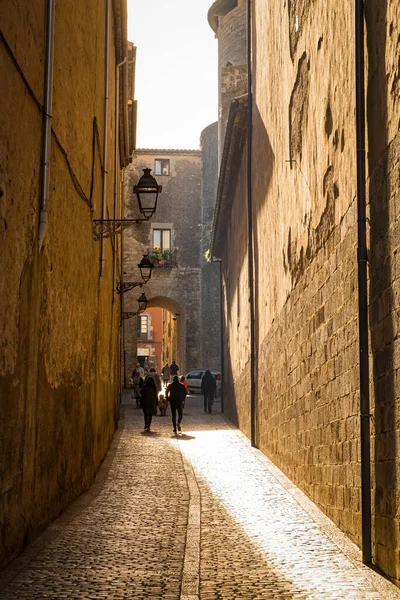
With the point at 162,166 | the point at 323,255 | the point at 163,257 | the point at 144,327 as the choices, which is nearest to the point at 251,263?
the point at 323,255

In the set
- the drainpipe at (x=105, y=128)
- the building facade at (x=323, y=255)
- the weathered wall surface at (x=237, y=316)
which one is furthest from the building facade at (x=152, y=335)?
the drainpipe at (x=105, y=128)

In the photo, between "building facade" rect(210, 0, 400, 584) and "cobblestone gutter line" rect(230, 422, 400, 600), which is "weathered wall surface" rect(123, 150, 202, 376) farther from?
"cobblestone gutter line" rect(230, 422, 400, 600)

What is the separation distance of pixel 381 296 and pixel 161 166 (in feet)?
114

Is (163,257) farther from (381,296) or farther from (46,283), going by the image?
(381,296)

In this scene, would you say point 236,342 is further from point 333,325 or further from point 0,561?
point 0,561

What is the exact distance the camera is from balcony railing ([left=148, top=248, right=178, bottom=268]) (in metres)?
39.0

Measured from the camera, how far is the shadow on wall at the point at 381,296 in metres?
5.94

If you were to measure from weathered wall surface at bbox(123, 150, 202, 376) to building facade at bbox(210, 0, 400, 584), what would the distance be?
22007 mm

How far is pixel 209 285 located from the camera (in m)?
39.1

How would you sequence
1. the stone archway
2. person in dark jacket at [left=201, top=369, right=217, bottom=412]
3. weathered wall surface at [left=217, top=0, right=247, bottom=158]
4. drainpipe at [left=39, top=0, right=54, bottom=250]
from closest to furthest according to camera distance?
1. drainpipe at [left=39, top=0, right=54, bottom=250]
2. person in dark jacket at [left=201, top=369, right=217, bottom=412]
3. weathered wall surface at [left=217, top=0, right=247, bottom=158]
4. the stone archway

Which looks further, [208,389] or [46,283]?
[208,389]

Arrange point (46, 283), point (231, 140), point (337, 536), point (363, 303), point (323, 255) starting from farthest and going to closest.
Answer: point (231, 140) → point (323, 255) → point (46, 283) → point (337, 536) → point (363, 303)

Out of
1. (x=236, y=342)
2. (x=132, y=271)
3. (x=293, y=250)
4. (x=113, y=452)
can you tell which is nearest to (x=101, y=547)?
(x=293, y=250)

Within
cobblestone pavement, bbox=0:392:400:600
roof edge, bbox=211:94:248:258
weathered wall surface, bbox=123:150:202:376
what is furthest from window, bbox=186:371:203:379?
cobblestone pavement, bbox=0:392:400:600
